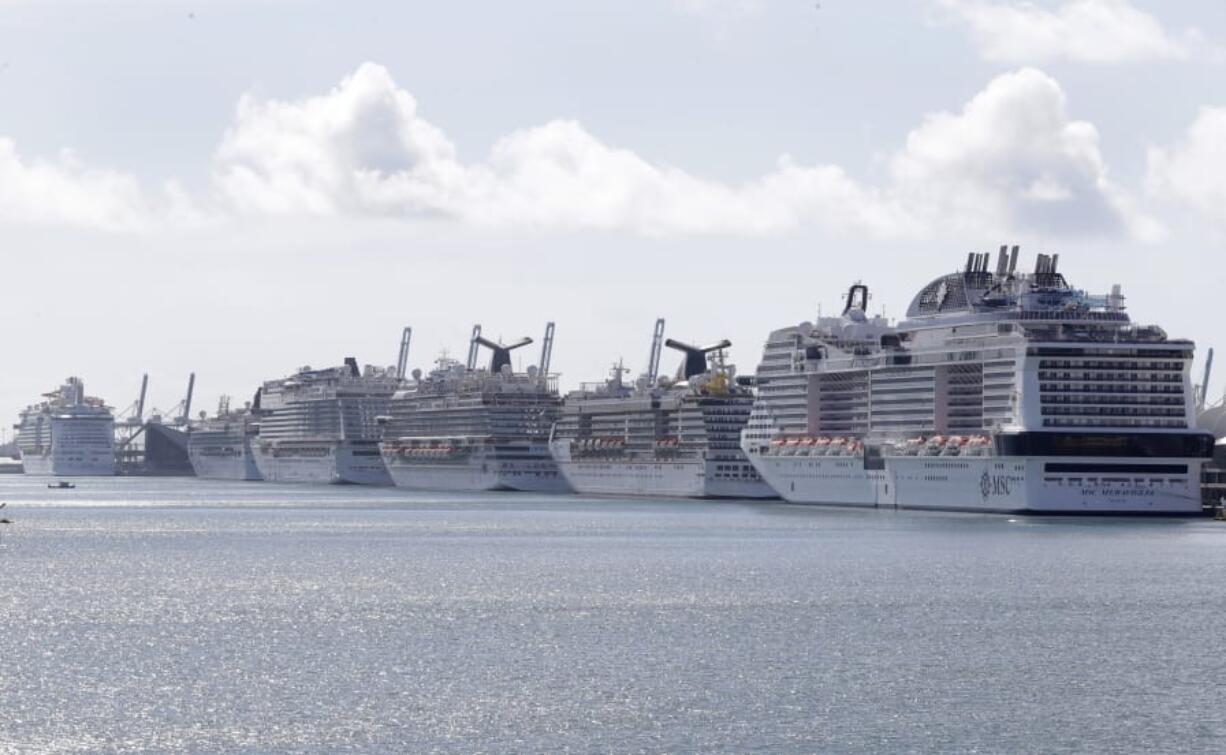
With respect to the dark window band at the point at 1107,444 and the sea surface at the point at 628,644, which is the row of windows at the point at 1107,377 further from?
the sea surface at the point at 628,644

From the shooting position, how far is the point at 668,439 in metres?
181

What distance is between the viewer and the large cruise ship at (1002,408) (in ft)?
393

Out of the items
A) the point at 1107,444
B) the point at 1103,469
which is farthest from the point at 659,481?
the point at 1103,469

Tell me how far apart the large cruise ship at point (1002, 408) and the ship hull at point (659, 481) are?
22308 millimetres

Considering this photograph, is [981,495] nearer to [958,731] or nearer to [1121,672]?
[1121,672]

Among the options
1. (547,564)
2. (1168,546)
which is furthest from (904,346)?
(547,564)

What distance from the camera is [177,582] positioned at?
89.6 metres

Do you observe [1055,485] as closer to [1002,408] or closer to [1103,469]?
[1103,469]

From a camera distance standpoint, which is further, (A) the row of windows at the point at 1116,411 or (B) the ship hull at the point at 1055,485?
(A) the row of windows at the point at 1116,411

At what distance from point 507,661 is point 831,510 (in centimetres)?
9186

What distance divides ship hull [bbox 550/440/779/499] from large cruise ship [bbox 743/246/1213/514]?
73.2 ft

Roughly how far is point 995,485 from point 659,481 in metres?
62.6

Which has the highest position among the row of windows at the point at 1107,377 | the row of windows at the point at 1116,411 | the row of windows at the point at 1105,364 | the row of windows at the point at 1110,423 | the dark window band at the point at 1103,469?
the row of windows at the point at 1105,364

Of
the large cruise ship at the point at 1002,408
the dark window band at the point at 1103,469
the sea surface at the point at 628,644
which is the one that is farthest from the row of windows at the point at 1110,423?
the sea surface at the point at 628,644
